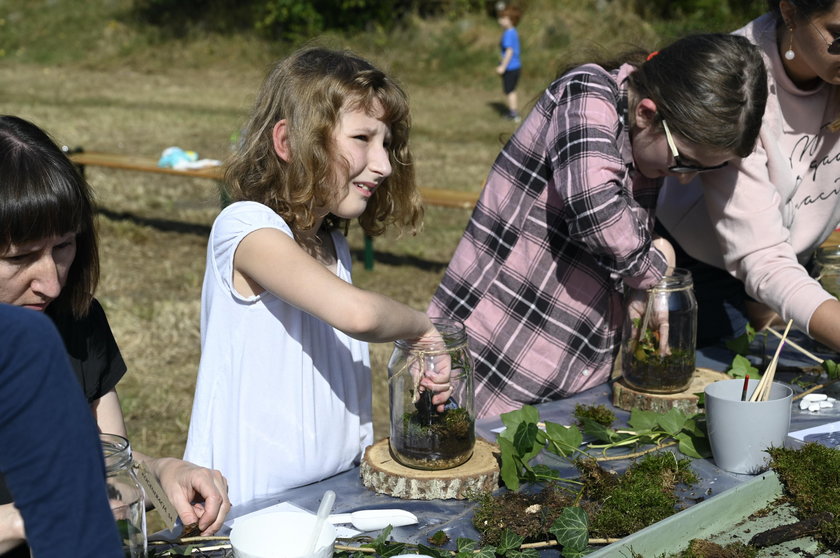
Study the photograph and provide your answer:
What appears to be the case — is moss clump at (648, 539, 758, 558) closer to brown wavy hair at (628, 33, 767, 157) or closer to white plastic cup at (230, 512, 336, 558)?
white plastic cup at (230, 512, 336, 558)

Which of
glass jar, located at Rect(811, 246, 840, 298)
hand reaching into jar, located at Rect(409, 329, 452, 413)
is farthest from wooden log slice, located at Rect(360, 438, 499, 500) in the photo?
glass jar, located at Rect(811, 246, 840, 298)

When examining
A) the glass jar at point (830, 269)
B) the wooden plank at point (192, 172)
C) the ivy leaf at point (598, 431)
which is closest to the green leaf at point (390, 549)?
the ivy leaf at point (598, 431)

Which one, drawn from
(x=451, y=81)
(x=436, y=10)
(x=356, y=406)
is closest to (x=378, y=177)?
(x=356, y=406)

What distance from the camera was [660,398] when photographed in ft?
6.71

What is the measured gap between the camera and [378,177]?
1891 mm

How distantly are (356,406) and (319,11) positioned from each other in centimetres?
1607

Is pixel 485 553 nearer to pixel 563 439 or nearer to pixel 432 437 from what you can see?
pixel 432 437

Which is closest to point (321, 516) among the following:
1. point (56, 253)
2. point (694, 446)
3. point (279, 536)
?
point (279, 536)

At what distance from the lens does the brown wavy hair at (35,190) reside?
4.33ft

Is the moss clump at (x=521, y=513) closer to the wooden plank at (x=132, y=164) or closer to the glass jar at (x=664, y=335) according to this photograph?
the glass jar at (x=664, y=335)

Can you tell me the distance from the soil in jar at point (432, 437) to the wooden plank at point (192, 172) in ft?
13.2

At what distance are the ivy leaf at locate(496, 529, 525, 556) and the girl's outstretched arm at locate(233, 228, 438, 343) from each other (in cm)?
44

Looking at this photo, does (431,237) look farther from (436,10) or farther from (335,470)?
(436,10)

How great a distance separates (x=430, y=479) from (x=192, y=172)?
19.0ft
